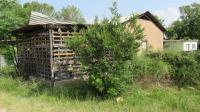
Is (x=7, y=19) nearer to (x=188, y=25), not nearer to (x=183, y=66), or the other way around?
(x=183, y=66)

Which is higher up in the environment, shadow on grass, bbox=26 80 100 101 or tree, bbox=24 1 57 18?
tree, bbox=24 1 57 18

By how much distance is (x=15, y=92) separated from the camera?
12.5 metres

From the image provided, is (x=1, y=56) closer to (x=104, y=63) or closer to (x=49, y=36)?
(x=49, y=36)

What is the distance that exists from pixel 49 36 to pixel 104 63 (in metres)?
3.78

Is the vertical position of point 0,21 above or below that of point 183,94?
above

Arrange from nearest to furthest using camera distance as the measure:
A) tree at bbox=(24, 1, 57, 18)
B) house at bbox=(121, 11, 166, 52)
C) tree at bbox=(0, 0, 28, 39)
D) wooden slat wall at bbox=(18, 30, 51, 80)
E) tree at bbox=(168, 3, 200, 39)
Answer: wooden slat wall at bbox=(18, 30, 51, 80)
tree at bbox=(0, 0, 28, 39)
house at bbox=(121, 11, 166, 52)
tree at bbox=(168, 3, 200, 39)
tree at bbox=(24, 1, 57, 18)

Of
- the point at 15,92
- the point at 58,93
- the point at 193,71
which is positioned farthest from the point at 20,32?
the point at 193,71

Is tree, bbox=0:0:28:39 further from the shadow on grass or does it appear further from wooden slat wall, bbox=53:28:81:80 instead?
the shadow on grass

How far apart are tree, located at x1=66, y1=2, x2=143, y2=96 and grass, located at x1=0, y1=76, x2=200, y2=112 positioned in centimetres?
67

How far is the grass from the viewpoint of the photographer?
9.44 meters

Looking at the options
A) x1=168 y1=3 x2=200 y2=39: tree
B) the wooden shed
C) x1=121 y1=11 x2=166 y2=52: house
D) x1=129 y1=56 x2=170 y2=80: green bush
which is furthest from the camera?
x1=168 y1=3 x2=200 y2=39: tree

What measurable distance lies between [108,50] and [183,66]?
3.88 m

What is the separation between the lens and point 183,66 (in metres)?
12.6

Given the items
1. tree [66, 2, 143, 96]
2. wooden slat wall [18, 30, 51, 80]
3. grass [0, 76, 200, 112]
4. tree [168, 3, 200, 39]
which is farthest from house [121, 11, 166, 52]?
tree [168, 3, 200, 39]
